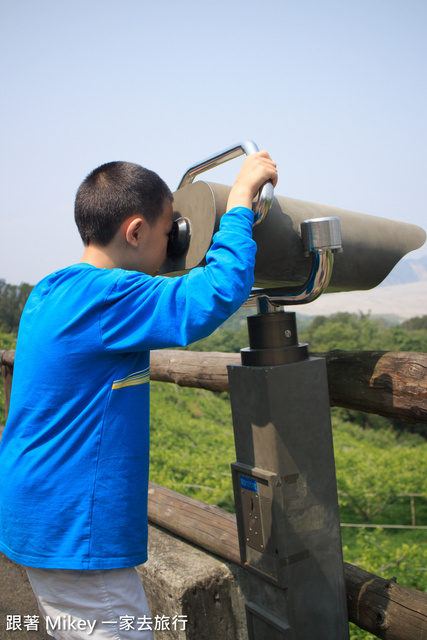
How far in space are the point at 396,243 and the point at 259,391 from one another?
1.72 feet

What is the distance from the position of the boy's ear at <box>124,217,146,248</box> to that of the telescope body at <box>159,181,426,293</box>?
91 millimetres

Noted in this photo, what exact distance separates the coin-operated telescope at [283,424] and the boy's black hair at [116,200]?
0.06 metres

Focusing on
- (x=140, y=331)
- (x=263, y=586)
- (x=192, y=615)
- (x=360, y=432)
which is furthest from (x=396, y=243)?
(x=360, y=432)

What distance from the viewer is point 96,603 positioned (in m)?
1.11

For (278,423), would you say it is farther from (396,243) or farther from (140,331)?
(396,243)

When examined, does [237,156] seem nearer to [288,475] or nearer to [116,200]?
[116,200]

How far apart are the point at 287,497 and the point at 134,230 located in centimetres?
64

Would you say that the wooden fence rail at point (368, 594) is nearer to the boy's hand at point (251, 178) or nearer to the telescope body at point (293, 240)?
the telescope body at point (293, 240)

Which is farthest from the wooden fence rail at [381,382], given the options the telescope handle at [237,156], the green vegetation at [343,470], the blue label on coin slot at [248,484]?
the green vegetation at [343,470]

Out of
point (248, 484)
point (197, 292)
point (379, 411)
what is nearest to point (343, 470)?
point (379, 411)

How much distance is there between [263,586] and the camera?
109 centimetres

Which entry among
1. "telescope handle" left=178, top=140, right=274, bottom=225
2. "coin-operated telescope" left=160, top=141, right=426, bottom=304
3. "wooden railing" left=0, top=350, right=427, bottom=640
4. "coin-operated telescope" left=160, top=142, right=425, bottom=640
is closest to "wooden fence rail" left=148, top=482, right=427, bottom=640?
"wooden railing" left=0, top=350, right=427, bottom=640

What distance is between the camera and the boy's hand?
1000 millimetres

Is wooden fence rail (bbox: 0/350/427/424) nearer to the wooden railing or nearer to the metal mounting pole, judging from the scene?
the wooden railing
